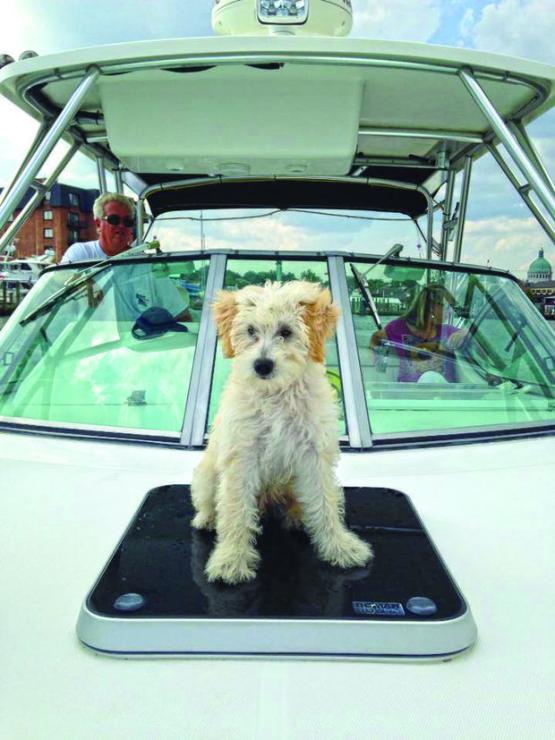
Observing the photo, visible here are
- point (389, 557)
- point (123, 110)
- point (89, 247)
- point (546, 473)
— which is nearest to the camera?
point (389, 557)

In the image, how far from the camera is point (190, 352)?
2.30 metres

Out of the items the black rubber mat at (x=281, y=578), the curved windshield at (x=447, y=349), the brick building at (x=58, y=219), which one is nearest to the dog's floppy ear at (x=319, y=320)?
the black rubber mat at (x=281, y=578)

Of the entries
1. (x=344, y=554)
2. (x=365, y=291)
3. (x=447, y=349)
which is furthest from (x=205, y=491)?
(x=447, y=349)

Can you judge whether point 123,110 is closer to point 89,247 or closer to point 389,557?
point 89,247

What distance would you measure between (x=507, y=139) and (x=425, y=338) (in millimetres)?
924

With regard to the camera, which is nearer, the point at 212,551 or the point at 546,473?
the point at 212,551

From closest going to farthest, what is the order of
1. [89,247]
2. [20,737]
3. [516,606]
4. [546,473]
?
[20,737] → [516,606] → [546,473] → [89,247]

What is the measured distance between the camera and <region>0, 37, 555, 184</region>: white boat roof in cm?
181

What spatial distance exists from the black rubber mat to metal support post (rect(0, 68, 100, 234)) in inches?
43.2

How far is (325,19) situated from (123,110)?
990mm

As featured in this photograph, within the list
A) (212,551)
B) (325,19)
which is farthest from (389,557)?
(325,19)

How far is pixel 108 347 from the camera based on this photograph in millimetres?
2416

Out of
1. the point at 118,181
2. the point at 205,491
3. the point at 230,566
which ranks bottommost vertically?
the point at 230,566

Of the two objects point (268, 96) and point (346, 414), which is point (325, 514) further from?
point (268, 96)
